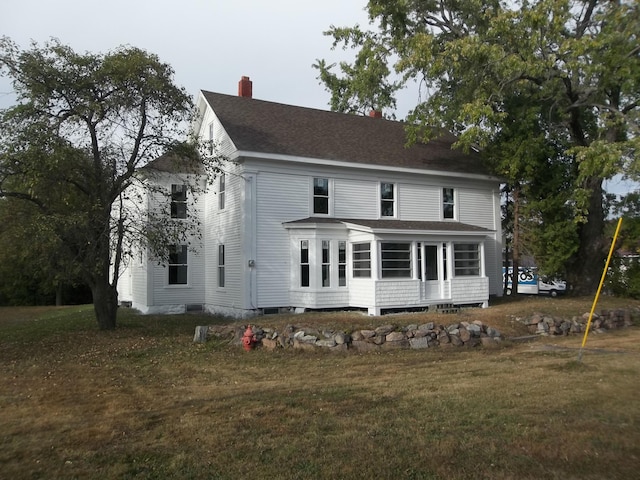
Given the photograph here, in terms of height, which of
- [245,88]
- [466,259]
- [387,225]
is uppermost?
[245,88]

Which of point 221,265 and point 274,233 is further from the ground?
point 274,233

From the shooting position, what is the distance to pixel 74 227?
13.8 meters

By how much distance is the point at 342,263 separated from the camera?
18.7 meters

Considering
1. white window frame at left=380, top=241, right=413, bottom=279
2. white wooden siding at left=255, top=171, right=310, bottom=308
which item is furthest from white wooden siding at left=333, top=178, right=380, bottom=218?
white window frame at left=380, top=241, right=413, bottom=279

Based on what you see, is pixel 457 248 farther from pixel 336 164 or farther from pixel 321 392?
pixel 321 392

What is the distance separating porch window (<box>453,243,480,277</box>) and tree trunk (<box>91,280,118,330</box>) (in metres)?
11.6

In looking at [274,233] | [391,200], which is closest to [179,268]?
[274,233]

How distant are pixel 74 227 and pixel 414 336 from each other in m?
9.08

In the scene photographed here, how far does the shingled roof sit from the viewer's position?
62.5 feet

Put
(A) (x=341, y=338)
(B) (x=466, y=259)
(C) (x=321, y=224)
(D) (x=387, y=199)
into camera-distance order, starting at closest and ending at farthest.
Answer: (A) (x=341, y=338), (C) (x=321, y=224), (B) (x=466, y=259), (D) (x=387, y=199)

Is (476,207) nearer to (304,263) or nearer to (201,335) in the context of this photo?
(304,263)

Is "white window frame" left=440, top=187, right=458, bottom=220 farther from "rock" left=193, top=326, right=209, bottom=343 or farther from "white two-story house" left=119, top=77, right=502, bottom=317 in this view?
"rock" left=193, top=326, right=209, bottom=343

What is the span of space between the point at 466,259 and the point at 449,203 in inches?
135

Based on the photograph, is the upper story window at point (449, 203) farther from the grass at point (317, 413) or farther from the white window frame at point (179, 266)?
the white window frame at point (179, 266)
